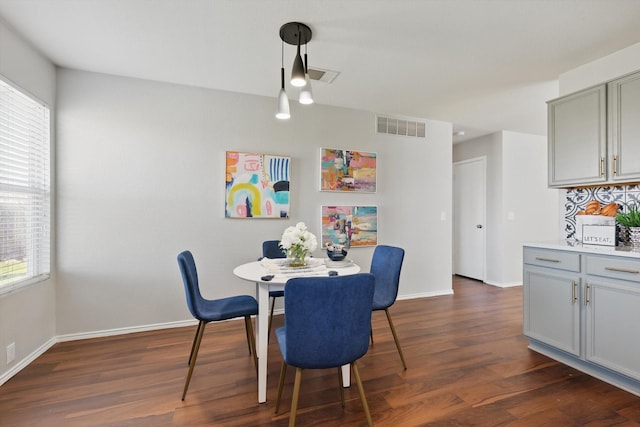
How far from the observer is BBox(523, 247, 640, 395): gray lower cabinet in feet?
6.72

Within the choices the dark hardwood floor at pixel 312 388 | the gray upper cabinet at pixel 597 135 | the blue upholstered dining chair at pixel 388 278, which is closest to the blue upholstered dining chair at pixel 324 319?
the dark hardwood floor at pixel 312 388

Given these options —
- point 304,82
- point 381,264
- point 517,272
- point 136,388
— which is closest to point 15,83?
point 304,82

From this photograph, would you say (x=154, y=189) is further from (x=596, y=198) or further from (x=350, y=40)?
(x=596, y=198)

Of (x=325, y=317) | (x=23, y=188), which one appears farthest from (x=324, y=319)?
(x=23, y=188)

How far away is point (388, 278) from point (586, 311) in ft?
4.68

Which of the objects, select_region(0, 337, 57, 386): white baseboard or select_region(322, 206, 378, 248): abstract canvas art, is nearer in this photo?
select_region(0, 337, 57, 386): white baseboard

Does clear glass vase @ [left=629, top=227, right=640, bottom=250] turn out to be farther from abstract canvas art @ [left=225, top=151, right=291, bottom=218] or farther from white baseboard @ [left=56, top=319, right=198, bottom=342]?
white baseboard @ [left=56, top=319, right=198, bottom=342]

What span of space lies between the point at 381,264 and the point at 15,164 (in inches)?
116

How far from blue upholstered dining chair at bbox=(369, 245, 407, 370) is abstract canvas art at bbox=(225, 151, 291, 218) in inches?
53.2

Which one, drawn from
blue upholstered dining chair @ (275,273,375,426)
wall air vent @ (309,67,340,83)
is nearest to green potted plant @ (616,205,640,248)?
blue upholstered dining chair @ (275,273,375,426)

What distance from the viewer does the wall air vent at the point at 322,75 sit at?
292 cm

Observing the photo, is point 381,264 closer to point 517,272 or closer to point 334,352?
point 334,352

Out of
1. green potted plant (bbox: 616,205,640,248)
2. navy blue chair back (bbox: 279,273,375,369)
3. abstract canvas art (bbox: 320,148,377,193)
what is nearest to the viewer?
navy blue chair back (bbox: 279,273,375,369)

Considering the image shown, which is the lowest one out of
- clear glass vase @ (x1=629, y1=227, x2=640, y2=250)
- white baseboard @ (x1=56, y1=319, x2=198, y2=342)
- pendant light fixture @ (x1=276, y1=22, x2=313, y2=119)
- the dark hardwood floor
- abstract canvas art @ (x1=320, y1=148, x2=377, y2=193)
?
the dark hardwood floor
